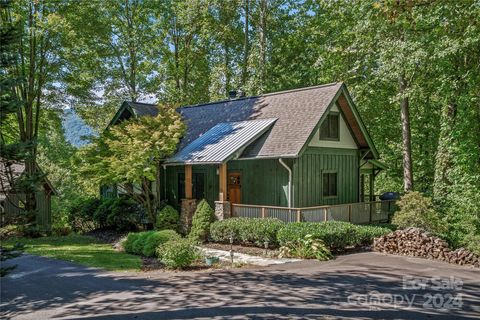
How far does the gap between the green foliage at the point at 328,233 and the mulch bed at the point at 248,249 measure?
1.85 feet

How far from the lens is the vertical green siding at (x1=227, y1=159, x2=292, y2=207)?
57.3 feet

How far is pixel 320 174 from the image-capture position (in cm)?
1850

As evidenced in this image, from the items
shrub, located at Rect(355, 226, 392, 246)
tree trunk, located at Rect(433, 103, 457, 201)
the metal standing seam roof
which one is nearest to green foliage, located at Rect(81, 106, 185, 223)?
the metal standing seam roof

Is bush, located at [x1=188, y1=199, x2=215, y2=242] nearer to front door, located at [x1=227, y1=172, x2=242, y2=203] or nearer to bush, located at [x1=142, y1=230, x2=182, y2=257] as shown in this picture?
front door, located at [x1=227, y1=172, x2=242, y2=203]

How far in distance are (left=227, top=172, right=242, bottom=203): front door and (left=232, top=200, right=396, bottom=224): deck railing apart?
162 cm

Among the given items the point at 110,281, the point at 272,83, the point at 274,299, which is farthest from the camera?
the point at 272,83

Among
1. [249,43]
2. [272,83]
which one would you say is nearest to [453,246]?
[272,83]

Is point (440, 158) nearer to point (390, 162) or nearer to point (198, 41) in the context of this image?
point (390, 162)

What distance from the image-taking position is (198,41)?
35438 millimetres

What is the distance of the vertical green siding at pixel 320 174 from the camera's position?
17.6 meters

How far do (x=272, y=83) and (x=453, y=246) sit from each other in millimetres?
19590

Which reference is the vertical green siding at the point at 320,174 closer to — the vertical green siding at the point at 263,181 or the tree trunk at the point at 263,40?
the vertical green siding at the point at 263,181

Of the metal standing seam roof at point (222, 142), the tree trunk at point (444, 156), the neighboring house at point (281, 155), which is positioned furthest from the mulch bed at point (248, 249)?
the tree trunk at point (444, 156)

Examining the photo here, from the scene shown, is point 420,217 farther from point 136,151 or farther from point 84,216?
point 84,216
